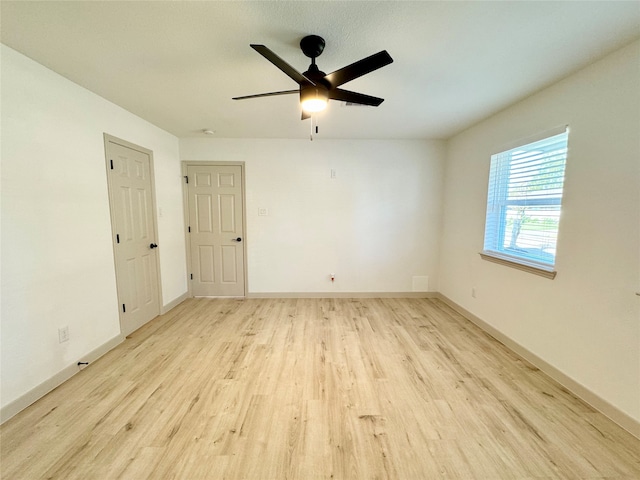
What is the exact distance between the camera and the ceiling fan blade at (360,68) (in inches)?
Answer: 54.0

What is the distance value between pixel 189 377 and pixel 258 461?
1.02 metres

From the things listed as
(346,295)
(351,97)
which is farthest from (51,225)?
(346,295)

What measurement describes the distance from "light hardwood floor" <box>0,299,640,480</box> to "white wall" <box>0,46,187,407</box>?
1.21 ft

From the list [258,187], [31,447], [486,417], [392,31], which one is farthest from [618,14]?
[31,447]

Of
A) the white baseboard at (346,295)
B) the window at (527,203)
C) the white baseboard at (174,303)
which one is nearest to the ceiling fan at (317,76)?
the window at (527,203)

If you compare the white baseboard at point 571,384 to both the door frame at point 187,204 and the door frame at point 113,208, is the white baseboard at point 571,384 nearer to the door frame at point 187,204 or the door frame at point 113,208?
the door frame at point 187,204

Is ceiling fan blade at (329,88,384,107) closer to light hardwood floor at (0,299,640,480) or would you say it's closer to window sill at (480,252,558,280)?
window sill at (480,252,558,280)

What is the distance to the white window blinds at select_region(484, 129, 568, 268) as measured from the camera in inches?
82.9

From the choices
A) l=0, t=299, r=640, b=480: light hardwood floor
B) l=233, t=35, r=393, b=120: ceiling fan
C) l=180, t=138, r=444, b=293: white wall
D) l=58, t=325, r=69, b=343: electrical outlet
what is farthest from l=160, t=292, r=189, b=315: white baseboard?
l=233, t=35, r=393, b=120: ceiling fan

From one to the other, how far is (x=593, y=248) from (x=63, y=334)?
13.6ft

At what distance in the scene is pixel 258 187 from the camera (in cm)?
383

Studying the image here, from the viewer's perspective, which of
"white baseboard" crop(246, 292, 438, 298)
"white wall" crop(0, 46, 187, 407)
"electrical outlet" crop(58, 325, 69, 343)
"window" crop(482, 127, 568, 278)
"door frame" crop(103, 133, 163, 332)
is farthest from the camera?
"white baseboard" crop(246, 292, 438, 298)

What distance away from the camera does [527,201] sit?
2.38 metres

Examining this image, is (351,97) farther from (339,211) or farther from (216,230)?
(216,230)
